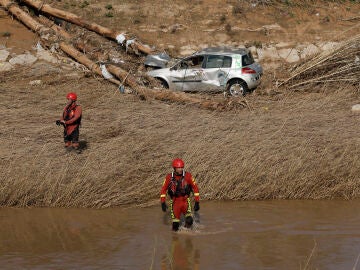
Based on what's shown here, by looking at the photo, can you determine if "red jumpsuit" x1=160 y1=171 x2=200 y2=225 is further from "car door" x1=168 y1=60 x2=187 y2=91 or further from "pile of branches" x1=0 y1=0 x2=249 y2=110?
"car door" x1=168 y1=60 x2=187 y2=91

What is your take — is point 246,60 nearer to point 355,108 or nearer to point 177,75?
point 177,75

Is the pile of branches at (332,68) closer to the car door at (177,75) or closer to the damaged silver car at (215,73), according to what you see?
the damaged silver car at (215,73)

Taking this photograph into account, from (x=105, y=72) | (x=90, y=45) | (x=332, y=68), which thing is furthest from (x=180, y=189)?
(x=90, y=45)

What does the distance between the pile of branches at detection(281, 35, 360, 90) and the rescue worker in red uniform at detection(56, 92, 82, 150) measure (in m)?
8.57

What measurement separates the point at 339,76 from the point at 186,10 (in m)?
8.43

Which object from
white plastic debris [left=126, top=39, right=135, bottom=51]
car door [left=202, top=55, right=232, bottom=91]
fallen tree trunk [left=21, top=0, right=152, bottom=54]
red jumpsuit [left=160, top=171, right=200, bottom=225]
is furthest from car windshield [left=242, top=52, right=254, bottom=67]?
red jumpsuit [left=160, top=171, right=200, bottom=225]

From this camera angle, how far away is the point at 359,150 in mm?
16016

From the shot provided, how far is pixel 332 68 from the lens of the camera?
2170 cm

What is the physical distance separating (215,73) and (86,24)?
600cm

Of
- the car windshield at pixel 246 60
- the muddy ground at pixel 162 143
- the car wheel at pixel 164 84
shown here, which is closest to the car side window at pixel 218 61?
the car windshield at pixel 246 60

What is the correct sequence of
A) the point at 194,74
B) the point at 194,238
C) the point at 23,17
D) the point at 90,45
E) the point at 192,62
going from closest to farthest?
the point at 194,238, the point at 194,74, the point at 192,62, the point at 90,45, the point at 23,17

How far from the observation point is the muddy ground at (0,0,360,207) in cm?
1468

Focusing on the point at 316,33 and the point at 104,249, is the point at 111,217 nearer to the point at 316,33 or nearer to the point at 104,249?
the point at 104,249

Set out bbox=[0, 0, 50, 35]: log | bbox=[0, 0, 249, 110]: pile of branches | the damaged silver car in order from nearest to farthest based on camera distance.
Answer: bbox=[0, 0, 249, 110]: pile of branches
the damaged silver car
bbox=[0, 0, 50, 35]: log
